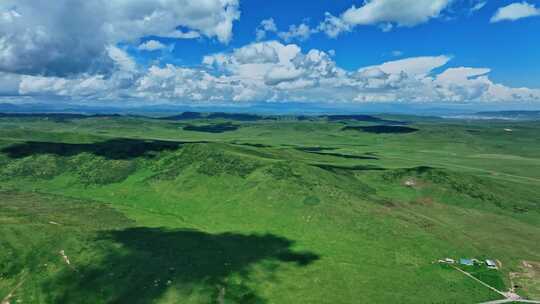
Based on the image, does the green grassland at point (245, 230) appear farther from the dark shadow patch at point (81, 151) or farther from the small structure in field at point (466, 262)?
the small structure in field at point (466, 262)

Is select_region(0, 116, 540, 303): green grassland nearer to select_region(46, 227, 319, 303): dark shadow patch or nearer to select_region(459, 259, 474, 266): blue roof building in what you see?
select_region(46, 227, 319, 303): dark shadow patch

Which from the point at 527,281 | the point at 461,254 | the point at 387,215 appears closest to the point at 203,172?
the point at 387,215

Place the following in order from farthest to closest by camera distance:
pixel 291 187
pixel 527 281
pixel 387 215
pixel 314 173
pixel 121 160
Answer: pixel 121 160, pixel 314 173, pixel 291 187, pixel 387 215, pixel 527 281

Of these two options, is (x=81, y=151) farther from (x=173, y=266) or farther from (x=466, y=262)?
(x=466, y=262)

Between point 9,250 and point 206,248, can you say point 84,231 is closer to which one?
point 9,250

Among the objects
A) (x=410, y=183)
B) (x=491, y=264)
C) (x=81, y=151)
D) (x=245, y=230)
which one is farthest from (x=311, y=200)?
(x=81, y=151)

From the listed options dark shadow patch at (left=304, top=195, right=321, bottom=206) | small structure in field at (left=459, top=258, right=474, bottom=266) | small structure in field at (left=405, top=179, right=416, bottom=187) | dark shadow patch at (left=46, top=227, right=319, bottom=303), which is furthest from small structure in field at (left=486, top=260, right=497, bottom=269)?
small structure in field at (left=405, top=179, right=416, bottom=187)
